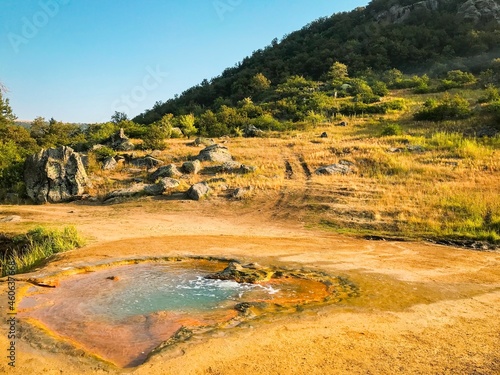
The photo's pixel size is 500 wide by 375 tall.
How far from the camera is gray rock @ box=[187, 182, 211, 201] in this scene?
1833 centimetres

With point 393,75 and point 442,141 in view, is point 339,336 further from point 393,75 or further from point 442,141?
point 393,75

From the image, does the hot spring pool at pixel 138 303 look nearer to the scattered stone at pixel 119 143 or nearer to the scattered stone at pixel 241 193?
the scattered stone at pixel 241 193

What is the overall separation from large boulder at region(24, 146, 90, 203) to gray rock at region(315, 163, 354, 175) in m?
12.4

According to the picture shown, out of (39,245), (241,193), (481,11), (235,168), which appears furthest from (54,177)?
(481,11)

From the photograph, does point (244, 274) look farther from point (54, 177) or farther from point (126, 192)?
point (54, 177)

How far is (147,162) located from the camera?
2406 centimetres

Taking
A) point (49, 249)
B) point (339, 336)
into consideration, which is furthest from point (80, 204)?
point (339, 336)

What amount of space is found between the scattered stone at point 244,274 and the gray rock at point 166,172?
13757 mm

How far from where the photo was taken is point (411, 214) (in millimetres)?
14328

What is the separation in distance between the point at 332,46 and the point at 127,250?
222 feet

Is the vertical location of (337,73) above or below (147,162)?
above

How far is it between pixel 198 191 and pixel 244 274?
1095 centimetres

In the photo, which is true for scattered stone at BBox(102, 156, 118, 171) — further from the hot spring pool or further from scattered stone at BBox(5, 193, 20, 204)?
the hot spring pool

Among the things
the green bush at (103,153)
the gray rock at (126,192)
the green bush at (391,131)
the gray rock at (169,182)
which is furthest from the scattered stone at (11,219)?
the green bush at (391,131)
